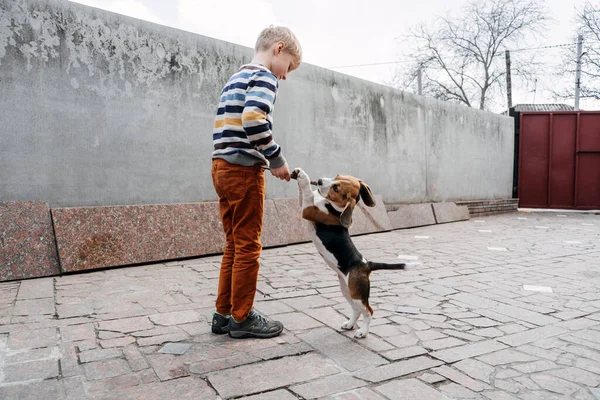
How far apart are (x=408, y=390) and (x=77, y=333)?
185cm

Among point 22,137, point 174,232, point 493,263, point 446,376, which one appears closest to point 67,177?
point 22,137

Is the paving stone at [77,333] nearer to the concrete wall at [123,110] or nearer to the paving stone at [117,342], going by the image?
the paving stone at [117,342]

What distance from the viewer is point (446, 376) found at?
2.13 metres

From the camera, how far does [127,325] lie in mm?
A: 2752

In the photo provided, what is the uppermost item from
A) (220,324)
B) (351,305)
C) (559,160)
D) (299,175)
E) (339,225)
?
(559,160)

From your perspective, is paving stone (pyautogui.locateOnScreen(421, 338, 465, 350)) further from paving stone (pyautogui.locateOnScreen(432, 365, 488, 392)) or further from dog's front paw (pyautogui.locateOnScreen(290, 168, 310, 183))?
dog's front paw (pyautogui.locateOnScreen(290, 168, 310, 183))

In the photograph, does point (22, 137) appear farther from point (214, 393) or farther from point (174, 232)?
point (214, 393)

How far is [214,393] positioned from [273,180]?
15.7ft

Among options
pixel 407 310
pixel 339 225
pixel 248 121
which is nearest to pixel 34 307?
pixel 248 121

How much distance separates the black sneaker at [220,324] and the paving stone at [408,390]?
1.00 meters

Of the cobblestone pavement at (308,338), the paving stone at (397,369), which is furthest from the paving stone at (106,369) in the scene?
the paving stone at (397,369)

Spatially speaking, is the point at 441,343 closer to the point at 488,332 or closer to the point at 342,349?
the point at 488,332

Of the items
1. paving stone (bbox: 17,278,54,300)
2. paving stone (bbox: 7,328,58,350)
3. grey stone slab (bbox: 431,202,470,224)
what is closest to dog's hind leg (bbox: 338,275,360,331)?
paving stone (bbox: 7,328,58,350)

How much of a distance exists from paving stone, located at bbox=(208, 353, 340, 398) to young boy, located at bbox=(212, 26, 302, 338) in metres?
0.36
